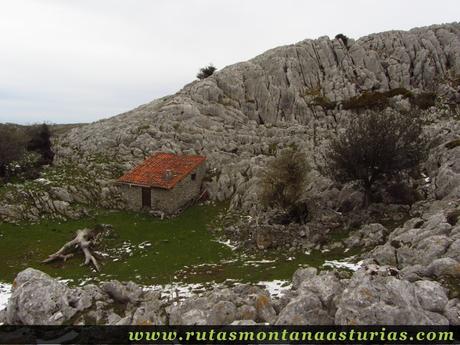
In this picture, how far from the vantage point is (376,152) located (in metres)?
31.3

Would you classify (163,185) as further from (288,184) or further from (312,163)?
(312,163)

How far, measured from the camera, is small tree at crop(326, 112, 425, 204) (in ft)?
103

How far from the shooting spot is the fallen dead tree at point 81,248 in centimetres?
2873

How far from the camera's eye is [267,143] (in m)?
53.3

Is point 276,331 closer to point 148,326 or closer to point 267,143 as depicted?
point 148,326

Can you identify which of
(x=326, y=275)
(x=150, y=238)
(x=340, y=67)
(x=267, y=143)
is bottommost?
(x=150, y=238)

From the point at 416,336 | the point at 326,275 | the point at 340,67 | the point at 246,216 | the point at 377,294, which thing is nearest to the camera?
the point at 416,336

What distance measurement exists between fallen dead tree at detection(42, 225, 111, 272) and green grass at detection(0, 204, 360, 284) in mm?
591

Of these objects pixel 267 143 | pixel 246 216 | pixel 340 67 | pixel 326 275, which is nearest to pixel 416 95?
pixel 340 67

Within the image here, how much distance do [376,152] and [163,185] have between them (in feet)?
70.2

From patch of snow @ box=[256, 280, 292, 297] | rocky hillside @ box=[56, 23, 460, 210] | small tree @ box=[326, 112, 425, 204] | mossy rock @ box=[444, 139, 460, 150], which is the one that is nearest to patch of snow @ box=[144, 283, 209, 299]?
patch of snow @ box=[256, 280, 292, 297]

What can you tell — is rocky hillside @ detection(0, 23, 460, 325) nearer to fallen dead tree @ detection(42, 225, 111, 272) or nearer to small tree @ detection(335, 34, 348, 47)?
small tree @ detection(335, 34, 348, 47)

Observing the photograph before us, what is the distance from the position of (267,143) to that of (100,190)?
76.2ft

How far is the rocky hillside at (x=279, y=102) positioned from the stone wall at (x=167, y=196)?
9.72 ft
